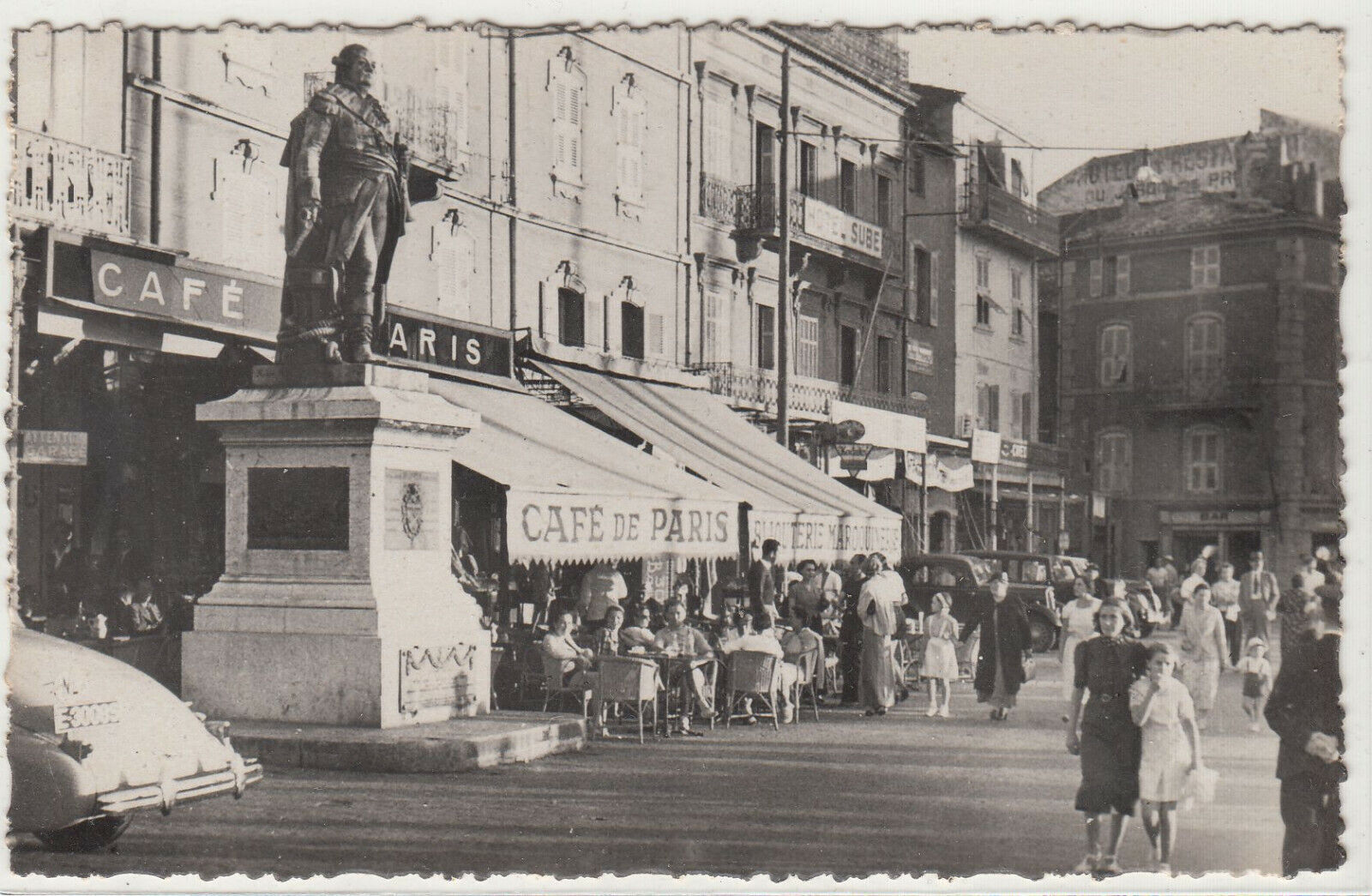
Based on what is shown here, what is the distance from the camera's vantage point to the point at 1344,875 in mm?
8141

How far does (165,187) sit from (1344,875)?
11.0 m

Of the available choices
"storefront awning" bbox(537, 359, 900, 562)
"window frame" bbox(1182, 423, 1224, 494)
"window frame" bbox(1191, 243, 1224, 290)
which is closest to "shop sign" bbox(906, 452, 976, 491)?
"storefront awning" bbox(537, 359, 900, 562)

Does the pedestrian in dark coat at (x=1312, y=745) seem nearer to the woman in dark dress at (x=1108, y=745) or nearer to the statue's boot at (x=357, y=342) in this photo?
the woman in dark dress at (x=1108, y=745)

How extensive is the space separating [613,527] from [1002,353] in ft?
47.4

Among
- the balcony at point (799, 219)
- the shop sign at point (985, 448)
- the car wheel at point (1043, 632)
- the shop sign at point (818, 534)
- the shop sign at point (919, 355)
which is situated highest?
the balcony at point (799, 219)

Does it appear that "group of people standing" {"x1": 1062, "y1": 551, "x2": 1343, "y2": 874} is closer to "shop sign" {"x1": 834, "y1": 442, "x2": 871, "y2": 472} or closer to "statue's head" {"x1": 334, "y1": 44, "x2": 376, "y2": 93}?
"statue's head" {"x1": 334, "y1": 44, "x2": 376, "y2": 93}

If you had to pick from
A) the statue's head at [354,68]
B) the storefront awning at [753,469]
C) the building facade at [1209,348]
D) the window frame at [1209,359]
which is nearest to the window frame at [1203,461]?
the building facade at [1209,348]

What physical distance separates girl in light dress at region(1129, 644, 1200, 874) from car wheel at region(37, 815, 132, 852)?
503 cm

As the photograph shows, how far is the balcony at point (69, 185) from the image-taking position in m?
12.3

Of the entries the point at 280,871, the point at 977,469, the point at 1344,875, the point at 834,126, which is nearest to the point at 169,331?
the point at 280,871

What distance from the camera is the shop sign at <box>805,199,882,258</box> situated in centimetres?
2244

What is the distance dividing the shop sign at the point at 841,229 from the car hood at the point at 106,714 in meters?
15.8

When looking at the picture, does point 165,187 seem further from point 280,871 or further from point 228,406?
point 280,871

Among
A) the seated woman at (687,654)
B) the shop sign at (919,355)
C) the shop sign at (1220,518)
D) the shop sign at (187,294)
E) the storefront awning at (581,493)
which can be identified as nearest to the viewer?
the storefront awning at (581,493)
